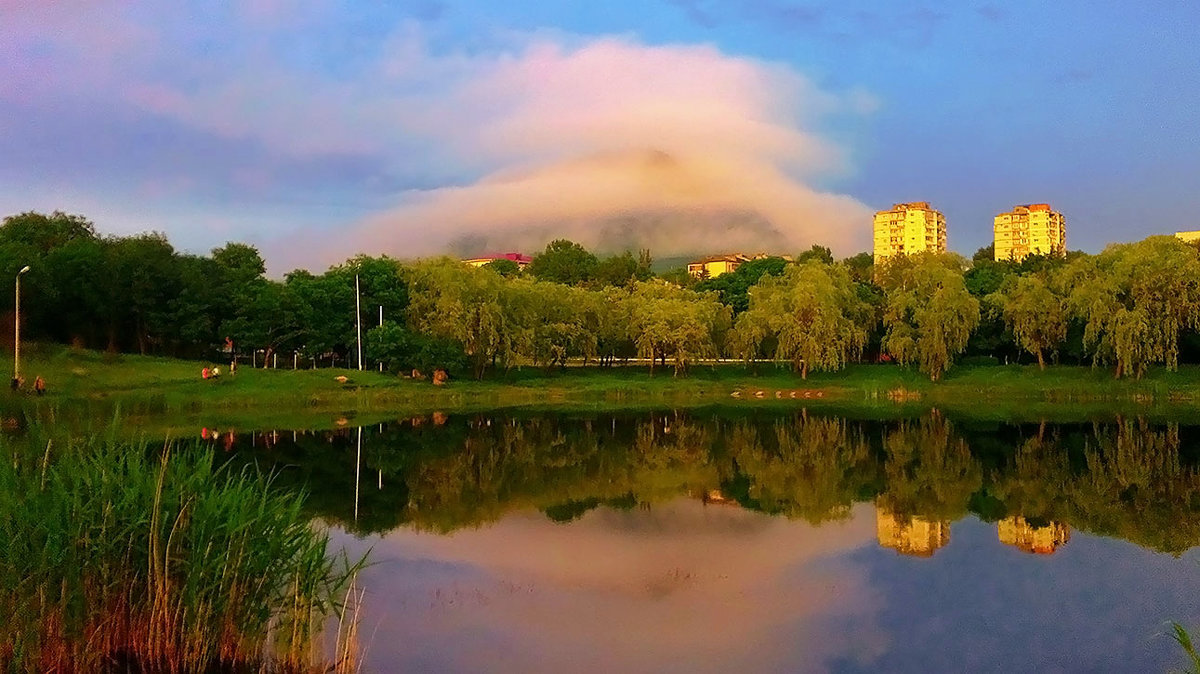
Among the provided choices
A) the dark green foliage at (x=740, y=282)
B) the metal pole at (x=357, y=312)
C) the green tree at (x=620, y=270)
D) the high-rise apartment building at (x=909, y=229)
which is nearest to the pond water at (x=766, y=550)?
the metal pole at (x=357, y=312)

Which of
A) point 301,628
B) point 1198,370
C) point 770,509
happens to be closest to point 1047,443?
point 770,509

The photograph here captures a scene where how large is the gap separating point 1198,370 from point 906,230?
134 metres

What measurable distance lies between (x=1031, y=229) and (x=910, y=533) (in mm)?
164583

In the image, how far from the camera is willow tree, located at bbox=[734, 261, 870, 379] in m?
42.7

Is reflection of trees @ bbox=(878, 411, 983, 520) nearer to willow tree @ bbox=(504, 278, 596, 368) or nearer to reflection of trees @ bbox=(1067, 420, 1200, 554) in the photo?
reflection of trees @ bbox=(1067, 420, 1200, 554)

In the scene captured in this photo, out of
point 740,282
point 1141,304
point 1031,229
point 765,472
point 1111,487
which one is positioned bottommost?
point 765,472

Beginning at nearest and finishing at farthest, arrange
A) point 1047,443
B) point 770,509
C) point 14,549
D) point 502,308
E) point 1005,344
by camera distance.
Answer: point 14,549
point 770,509
point 1047,443
point 502,308
point 1005,344

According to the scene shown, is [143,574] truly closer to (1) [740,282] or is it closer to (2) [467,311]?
(2) [467,311]

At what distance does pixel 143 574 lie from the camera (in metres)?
7.37

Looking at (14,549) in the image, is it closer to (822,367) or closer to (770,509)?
(770,509)

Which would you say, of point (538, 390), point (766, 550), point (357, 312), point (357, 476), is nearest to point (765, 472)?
point (766, 550)

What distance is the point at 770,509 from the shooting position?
16.8 m

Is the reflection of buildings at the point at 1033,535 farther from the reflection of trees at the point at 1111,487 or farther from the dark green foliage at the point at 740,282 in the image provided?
the dark green foliage at the point at 740,282

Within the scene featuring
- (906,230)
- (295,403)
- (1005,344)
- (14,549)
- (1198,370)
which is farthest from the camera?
(906,230)
